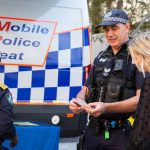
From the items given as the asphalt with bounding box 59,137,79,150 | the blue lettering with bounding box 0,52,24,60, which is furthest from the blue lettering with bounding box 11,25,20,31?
the asphalt with bounding box 59,137,79,150

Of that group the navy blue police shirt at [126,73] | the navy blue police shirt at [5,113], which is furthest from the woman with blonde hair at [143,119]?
the navy blue police shirt at [5,113]

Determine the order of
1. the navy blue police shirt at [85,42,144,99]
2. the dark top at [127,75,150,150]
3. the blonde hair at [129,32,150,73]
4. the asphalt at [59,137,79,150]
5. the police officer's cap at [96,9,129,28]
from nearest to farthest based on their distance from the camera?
the dark top at [127,75,150,150], the blonde hair at [129,32,150,73], the navy blue police shirt at [85,42,144,99], the police officer's cap at [96,9,129,28], the asphalt at [59,137,79,150]

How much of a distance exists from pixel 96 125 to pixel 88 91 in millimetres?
245

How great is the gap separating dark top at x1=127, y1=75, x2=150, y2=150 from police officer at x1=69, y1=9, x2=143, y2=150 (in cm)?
63

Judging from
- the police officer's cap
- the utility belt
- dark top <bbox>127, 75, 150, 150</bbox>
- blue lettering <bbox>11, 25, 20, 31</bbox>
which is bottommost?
the utility belt

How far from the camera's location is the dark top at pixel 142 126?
72.1 inches

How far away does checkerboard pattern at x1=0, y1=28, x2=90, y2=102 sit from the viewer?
4590 mm

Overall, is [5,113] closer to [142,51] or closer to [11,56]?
[142,51]

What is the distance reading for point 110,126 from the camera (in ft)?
8.83

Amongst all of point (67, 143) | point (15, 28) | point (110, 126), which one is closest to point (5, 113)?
point (110, 126)

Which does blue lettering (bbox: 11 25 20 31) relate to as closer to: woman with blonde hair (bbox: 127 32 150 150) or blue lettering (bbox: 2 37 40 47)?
blue lettering (bbox: 2 37 40 47)

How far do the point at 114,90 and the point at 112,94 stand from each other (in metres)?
0.03

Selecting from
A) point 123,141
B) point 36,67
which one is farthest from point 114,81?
point 36,67

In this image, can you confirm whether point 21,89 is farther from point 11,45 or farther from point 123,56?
point 123,56
